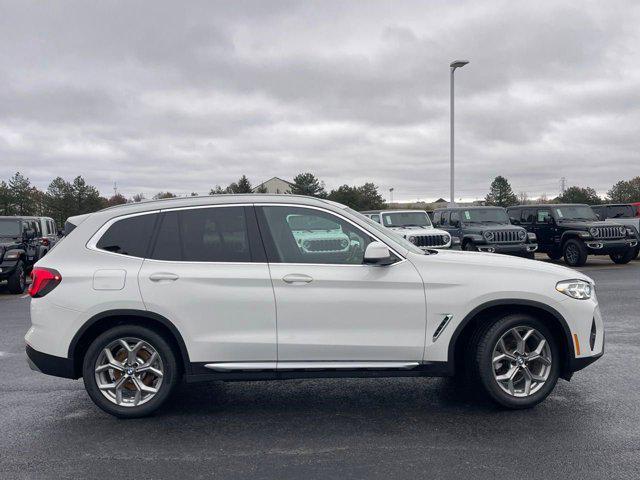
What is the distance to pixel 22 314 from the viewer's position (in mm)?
10711

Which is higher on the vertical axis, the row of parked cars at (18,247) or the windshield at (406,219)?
the windshield at (406,219)

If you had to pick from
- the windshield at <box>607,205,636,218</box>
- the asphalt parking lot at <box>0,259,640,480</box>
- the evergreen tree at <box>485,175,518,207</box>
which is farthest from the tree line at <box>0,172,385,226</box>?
the asphalt parking lot at <box>0,259,640,480</box>

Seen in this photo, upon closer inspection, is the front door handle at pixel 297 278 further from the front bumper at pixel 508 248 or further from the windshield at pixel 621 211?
the windshield at pixel 621 211

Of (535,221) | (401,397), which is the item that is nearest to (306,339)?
(401,397)

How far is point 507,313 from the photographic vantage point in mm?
4941

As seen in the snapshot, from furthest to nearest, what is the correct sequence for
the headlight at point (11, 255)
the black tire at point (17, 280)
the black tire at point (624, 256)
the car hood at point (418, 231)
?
the black tire at point (624, 256) < the car hood at point (418, 231) < the black tire at point (17, 280) < the headlight at point (11, 255)

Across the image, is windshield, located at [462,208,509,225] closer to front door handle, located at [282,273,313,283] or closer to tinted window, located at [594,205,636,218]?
tinted window, located at [594,205,636,218]

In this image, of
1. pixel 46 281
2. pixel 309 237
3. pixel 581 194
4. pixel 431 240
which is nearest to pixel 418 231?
pixel 431 240

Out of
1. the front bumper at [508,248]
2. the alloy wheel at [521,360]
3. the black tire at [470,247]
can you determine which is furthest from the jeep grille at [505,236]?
the alloy wheel at [521,360]

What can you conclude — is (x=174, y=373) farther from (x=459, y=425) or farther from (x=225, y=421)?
(x=459, y=425)

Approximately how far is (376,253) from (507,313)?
1.24 m

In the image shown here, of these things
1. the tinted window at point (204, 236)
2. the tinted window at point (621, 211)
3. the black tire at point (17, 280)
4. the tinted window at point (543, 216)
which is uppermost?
the tinted window at point (621, 211)

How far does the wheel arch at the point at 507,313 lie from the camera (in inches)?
189

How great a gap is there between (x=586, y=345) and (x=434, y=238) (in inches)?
445
